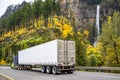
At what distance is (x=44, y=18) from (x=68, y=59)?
9088 centimetres

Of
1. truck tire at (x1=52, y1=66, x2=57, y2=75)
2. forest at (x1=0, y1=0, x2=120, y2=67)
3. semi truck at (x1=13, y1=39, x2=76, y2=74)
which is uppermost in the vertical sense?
forest at (x1=0, y1=0, x2=120, y2=67)

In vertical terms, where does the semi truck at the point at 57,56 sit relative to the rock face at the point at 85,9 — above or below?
below

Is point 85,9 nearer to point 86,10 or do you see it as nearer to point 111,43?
point 86,10

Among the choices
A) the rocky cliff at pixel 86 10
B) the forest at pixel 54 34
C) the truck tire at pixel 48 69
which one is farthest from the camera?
the rocky cliff at pixel 86 10

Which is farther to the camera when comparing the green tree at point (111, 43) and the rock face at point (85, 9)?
the rock face at point (85, 9)

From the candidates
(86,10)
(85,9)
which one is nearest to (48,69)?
(86,10)

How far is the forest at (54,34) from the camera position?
57.9 metres

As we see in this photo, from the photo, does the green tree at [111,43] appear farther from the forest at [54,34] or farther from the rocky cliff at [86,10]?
the rocky cliff at [86,10]

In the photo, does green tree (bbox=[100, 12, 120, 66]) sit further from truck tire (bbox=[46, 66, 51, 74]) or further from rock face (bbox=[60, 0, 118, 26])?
rock face (bbox=[60, 0, 118, 26])

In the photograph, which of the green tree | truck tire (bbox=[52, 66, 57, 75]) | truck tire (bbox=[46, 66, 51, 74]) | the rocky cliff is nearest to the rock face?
the rocky cliff

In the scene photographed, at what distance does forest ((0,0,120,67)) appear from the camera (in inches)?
2280

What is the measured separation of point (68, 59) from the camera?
36.2 meters

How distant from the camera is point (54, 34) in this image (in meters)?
107

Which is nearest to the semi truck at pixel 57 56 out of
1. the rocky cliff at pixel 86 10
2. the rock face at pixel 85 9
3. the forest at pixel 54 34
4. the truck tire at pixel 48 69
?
the truck tire at pixel 48 69
